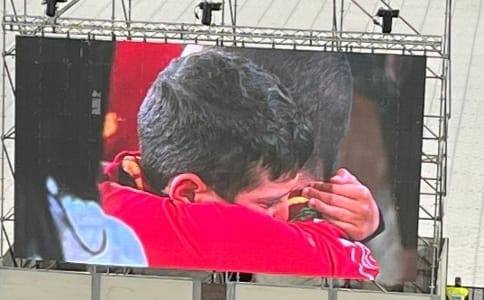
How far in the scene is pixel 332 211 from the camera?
9172mm

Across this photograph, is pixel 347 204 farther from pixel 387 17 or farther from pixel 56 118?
pixel 56 118

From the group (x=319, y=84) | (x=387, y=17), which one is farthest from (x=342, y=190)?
(x=387, y=17)

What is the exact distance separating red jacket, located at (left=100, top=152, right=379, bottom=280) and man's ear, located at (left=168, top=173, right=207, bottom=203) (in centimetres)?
6

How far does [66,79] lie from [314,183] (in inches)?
75.1

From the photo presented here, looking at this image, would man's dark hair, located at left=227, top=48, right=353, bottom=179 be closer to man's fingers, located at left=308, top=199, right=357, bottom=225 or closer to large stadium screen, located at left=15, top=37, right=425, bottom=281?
large stadium screen, located at left=15, top=37, right=425, bottom=281

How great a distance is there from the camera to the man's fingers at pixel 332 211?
9.16m

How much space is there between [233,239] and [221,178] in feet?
1.47

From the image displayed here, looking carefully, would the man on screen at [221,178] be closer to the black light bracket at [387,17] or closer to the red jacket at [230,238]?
the red jacket at [230,238]

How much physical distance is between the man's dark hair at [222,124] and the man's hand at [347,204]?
0.25 m

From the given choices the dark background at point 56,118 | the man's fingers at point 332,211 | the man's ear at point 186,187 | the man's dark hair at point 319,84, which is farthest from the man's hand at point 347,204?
the dark background at point 56,118

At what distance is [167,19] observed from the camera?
1864cm

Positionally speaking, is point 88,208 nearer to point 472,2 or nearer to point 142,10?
point 142,10

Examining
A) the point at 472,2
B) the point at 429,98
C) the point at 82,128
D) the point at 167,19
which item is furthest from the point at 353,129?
the point at 472,2

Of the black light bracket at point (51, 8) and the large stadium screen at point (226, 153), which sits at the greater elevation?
the black light bracket at point (51, 8)
